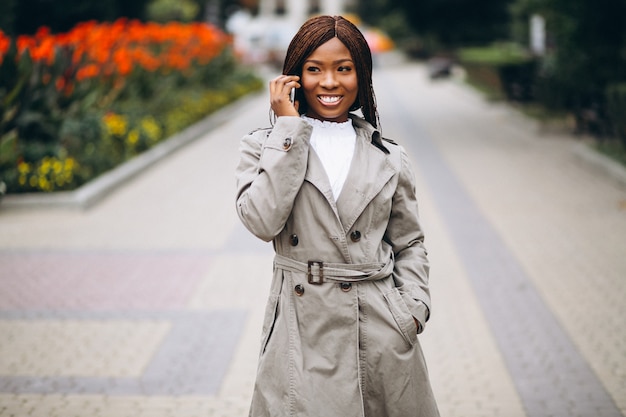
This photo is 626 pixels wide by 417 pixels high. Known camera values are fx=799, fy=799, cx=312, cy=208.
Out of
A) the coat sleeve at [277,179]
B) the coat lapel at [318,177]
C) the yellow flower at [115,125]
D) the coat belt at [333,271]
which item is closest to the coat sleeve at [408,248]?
the coat belt at [333,271]

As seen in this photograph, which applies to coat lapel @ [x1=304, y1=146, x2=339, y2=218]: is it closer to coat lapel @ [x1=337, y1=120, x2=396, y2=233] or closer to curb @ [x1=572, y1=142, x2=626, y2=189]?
coat lapel @ [x1=337, y1=120, x2=396, y2=233]

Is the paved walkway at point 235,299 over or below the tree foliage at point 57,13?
below

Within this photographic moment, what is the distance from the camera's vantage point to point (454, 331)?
5.44 m

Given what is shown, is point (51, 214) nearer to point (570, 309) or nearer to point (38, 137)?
point (38, 137)

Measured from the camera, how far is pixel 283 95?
2469mm

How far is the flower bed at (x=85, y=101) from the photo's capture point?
9.86m

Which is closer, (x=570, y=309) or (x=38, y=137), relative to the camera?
(x=570, y=309)

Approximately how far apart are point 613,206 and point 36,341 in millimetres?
6579

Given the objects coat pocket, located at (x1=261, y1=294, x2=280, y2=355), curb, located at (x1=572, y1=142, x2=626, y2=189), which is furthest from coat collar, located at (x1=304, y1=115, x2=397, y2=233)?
curb, located at (x1=572, y1=142, x2=626, y2=189)

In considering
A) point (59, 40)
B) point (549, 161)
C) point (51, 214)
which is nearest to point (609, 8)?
point (549, 161)

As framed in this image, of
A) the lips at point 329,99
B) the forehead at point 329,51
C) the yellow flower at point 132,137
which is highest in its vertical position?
the forehead at point 329,51

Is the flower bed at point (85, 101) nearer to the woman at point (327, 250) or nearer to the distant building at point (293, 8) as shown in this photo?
the woman at point (327, 250)

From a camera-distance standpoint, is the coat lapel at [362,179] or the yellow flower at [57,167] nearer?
the coat lapel at [362,179]

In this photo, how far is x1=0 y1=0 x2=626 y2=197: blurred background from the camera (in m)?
10.2
